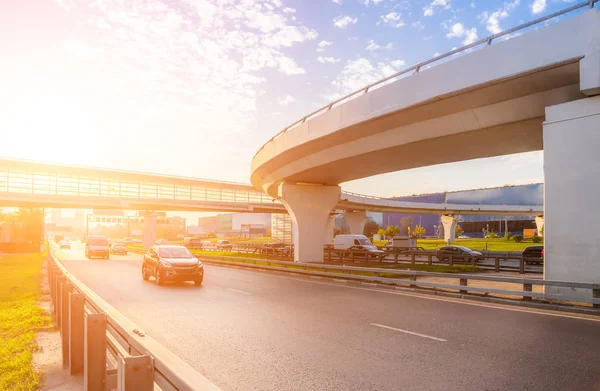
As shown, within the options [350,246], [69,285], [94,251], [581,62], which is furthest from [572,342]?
[94,251]

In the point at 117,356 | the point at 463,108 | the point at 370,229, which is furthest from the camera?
the point at 370,229

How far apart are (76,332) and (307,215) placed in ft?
79.1

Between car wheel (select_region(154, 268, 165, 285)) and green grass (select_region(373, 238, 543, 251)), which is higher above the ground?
car wheel (select_region(154, 268, 165, 285))

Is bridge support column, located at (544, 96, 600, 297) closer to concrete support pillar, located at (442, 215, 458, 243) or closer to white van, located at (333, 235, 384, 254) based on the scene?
white van, located at (333, 235, 384, 254)

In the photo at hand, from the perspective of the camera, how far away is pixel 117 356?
461cm

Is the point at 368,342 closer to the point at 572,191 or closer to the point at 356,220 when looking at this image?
the point at 572,191

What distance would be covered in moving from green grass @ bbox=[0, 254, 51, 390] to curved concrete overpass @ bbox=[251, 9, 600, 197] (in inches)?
507

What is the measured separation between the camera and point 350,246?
3994 cm

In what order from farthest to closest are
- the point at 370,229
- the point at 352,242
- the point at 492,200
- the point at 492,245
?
the point at 370,229, the point at 492,200, the point at 492,245, the point at 352,242

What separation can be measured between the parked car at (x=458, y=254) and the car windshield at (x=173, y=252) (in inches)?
683

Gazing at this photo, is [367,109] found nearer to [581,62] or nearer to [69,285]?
[581,62]

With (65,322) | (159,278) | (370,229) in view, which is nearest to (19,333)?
(65,322)

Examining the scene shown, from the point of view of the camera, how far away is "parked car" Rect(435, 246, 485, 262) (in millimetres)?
29506

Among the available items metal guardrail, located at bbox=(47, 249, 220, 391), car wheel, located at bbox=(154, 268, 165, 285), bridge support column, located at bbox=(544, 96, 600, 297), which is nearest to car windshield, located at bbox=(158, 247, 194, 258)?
car wheel, located at bbox=(154, 268, 165, 285)
